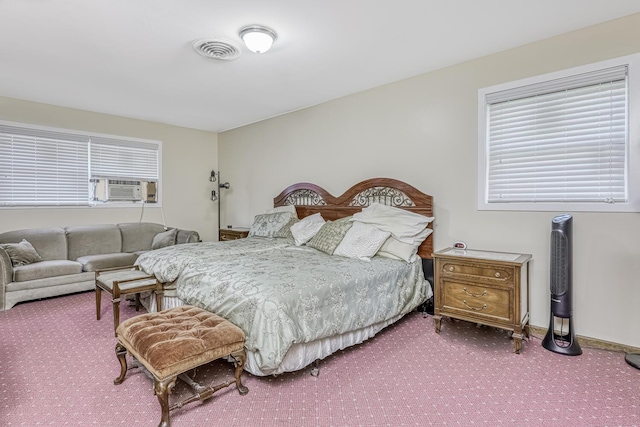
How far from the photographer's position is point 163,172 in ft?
18.9

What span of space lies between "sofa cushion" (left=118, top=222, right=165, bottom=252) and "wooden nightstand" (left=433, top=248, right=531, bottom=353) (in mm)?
4418

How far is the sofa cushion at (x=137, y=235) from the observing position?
509 centimetres

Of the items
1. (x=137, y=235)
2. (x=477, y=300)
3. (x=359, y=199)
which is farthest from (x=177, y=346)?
(x=137, y=235)

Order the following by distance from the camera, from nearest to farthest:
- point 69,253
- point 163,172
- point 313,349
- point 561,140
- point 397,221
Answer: point 313,349 → point 561,140 → point 397,221 → point 69,253 → point 163,172

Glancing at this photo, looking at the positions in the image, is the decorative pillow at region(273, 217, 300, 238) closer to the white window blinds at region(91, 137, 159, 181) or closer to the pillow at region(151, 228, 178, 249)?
the pillow at region(151, 228, 178, 249)

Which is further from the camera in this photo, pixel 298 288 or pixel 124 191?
pixel 124 191

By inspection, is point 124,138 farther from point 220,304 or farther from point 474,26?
point 474,26

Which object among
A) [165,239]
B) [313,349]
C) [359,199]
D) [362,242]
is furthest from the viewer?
[165,239]

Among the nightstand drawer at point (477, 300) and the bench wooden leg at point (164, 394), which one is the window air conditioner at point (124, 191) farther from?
the nightstand drawer at point (477, 300)

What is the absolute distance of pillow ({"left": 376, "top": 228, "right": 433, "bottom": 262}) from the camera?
3.21 m

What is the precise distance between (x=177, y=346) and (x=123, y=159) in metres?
4.56

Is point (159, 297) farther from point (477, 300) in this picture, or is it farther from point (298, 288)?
point (477, 300)

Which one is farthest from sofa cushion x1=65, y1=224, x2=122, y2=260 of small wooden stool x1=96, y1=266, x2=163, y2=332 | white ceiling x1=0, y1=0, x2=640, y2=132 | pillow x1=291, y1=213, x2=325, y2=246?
pillow x1=291, y1=213, x2=325, y2=246

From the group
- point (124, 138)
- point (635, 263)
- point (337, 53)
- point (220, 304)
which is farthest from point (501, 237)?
point (124, 138)
